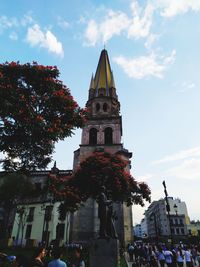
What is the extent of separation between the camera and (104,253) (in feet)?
23.1

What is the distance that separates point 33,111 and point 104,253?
21.8 ft

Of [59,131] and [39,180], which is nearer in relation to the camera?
[59,131]

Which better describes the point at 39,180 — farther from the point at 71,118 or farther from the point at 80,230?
the point at 71,118

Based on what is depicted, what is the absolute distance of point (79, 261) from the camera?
767cm

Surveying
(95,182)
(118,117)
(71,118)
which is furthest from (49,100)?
(118,117)

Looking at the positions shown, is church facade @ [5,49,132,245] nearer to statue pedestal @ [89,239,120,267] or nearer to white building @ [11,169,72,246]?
white building @ [11,169,72,246]

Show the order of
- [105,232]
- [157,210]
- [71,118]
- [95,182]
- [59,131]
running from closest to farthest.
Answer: [105,232] → [59,131] → [71,118] → [95,182] → [157,210]

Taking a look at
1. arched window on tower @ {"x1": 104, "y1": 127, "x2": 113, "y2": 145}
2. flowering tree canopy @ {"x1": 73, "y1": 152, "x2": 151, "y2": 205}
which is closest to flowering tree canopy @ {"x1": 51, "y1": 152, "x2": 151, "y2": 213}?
flowering tree canopy @ {"x1": 73, "y1": 152, "x2": 151, "y2": 205}

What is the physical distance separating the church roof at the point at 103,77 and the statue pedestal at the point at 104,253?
1248 inches

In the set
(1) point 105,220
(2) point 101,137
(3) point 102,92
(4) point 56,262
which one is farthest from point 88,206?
(4) point 56,262

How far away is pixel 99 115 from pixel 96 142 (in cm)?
531

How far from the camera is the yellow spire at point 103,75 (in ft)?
125

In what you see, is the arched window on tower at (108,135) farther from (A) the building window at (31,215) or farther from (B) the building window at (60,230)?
(A) the building window at (31,215)

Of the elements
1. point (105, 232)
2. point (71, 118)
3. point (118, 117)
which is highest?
point (118, 117)
